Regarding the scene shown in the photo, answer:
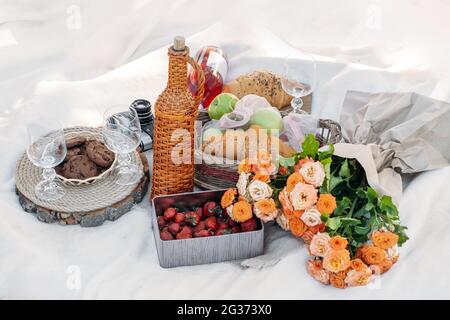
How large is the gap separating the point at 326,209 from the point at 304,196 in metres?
0.06

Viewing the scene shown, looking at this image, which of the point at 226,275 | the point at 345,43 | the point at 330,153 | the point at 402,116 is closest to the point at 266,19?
the point at 345,43

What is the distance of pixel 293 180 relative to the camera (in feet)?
5.18

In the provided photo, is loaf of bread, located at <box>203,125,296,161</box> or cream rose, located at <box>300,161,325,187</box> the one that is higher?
cream rose, located at <box>300,161,325,187</box>

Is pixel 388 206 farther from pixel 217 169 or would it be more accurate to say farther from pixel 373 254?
pixel 217 169

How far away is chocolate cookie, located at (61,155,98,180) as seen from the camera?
5.99 feet

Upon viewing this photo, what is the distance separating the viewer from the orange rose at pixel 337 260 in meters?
1.47

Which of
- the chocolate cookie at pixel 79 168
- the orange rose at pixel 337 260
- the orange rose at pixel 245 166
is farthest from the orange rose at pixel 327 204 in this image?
the chocolate cookie at pixel 79 168

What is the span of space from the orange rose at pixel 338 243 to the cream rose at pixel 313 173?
150mm

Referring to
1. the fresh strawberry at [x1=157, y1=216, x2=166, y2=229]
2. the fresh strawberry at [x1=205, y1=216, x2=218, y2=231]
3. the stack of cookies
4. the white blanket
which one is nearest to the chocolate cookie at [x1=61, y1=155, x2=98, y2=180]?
the stack of cookies

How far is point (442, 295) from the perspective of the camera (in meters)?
1.54

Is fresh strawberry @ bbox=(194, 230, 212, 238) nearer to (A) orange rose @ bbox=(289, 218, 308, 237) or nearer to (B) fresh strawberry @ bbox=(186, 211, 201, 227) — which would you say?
(B) fresh strawberry @ bbox=(186, 211, 201, 227)

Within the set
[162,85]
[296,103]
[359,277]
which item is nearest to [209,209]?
[359,277]

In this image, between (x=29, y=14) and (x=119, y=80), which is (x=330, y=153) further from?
(x=29, y=14)
